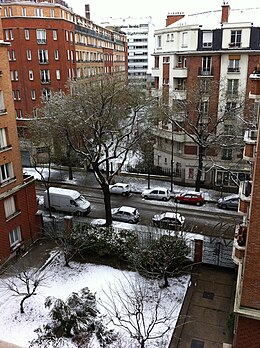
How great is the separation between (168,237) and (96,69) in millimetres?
51155

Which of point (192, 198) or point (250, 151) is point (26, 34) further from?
point (250, 151)

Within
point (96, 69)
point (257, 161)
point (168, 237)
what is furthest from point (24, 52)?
point (257, 161)

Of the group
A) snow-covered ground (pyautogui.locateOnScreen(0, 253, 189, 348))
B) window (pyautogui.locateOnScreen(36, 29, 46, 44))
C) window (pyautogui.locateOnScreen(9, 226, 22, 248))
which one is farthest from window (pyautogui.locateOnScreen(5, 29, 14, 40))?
snow-covered ground (pyautogui.locateOnScreen(0, 253, 189, 348))

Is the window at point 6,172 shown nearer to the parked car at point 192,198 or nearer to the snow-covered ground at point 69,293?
the snow-covered ground at point 69,293

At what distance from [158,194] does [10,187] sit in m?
15.3

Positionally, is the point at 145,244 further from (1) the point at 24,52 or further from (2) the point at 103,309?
(1) the point at 24,52

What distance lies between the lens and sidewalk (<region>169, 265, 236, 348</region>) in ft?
56.0

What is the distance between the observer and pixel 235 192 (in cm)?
3641

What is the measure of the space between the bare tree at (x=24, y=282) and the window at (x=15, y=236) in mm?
2696

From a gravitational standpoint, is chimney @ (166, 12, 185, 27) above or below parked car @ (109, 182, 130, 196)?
above

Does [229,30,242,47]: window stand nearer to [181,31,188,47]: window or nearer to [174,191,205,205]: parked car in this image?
[181,31,188,47]: window

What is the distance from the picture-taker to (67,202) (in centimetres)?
3123

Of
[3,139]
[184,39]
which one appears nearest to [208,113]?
[184,39]

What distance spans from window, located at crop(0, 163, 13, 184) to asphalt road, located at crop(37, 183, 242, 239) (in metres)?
8.97
